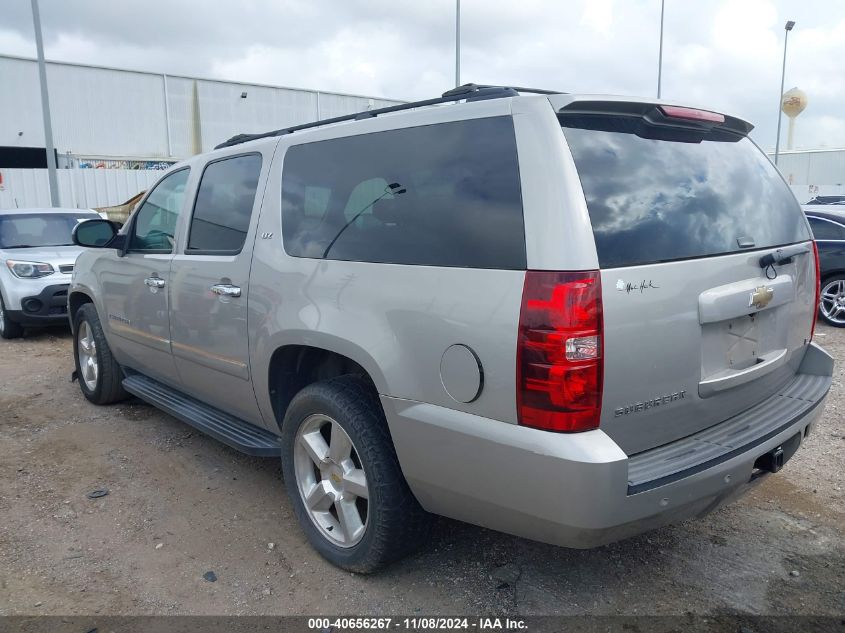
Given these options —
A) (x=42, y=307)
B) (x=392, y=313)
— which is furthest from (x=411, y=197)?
(x=42, y=307)

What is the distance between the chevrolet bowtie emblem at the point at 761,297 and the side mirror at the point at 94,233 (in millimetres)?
4008

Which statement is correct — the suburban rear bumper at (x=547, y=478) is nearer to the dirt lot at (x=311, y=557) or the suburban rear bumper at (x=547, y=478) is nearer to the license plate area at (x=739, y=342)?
the license plate area at (x=739, y=342)

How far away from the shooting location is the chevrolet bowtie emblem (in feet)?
8.32

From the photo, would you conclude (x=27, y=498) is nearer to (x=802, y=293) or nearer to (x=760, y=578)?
(x=760, y=578)

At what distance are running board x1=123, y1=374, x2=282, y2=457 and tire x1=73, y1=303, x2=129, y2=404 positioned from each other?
1.44 feet

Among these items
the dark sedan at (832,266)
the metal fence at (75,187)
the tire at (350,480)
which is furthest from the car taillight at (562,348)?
the metal fence at (75,187)

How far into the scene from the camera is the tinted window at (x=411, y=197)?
2291 mm

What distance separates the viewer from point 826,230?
853 cm

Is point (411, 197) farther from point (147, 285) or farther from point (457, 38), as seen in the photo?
point (457, 38)

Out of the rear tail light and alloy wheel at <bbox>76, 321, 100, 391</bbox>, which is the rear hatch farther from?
alloy wheel at <bbox>76, 321, 100, 391</bbox>

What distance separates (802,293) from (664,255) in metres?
1.09

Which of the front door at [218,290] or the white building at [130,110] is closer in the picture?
the front door at [218,290]

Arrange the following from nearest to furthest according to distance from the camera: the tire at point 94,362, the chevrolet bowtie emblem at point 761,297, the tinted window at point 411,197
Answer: the tinted window at point 411,197, the chevrolet bowtie emblem at point 761,297, the tire at point 94,362

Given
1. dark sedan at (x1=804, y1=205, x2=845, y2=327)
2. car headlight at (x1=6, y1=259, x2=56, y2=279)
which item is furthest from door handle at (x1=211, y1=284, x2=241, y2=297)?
dark sedan at (x1=804, y1=205, x2=845, y2=327)
